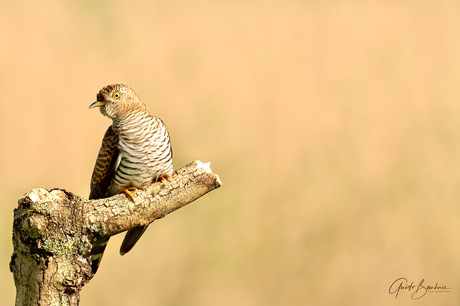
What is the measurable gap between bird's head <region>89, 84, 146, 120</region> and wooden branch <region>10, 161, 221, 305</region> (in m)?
0.80

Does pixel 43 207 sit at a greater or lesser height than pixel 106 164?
lesser

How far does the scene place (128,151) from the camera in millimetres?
2707

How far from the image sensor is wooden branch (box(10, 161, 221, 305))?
6.00ft

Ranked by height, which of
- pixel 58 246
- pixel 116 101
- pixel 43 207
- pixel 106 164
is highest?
pixel 116 101

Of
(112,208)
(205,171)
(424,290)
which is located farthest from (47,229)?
(424,290)

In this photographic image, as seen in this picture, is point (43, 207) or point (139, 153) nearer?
point (43, 207)

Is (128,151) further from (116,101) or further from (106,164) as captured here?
(116,101)

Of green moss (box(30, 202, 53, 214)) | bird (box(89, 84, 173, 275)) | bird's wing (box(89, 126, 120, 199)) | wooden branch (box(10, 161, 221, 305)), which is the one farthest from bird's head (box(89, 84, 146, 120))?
green moss (box(30, 202, 53, 214))

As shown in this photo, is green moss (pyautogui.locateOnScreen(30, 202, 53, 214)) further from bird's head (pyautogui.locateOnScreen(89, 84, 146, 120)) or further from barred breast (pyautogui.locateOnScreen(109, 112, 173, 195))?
bird's head (pyautogui.locateOnScreen(89, 84, 146, 120))

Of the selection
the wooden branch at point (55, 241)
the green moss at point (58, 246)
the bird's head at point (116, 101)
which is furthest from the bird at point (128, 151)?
the green moss at point (58, 246)

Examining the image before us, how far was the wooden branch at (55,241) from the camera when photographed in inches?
72.0

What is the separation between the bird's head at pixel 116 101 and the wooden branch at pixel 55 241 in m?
0.80

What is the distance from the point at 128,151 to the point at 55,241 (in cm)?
92

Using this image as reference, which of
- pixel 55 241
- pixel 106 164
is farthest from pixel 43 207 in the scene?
pixel 106 164
